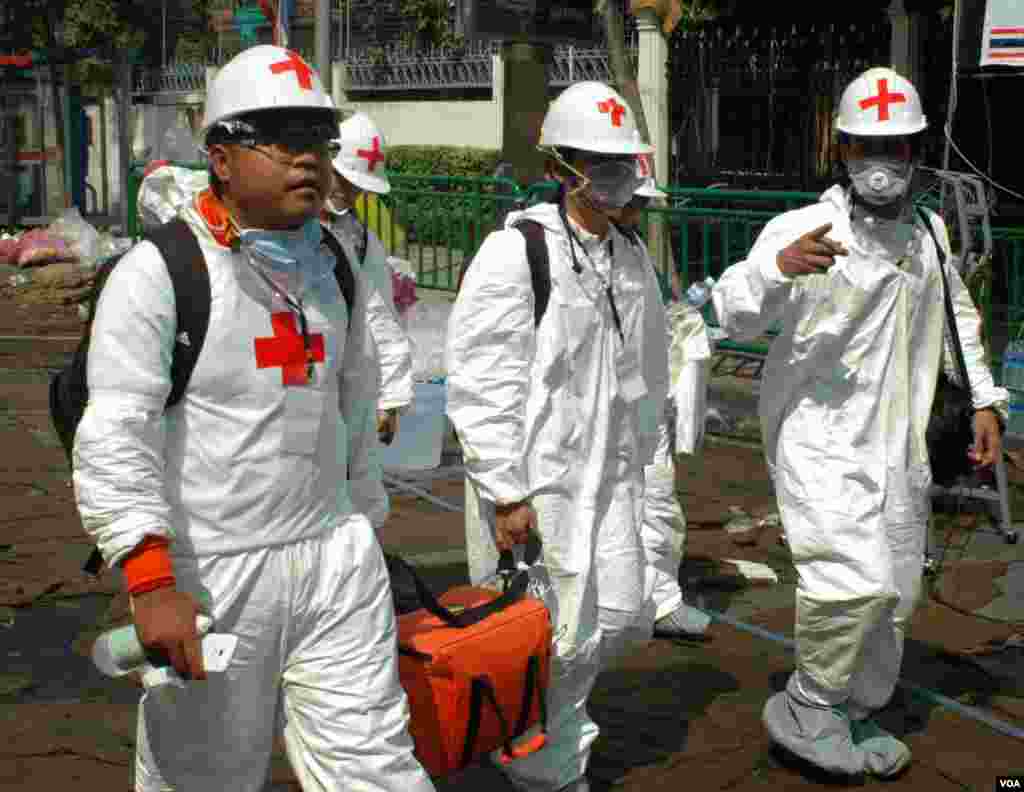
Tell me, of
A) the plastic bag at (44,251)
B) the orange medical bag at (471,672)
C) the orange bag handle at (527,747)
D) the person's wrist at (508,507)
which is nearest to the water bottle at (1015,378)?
the person's wrist at (508,507)

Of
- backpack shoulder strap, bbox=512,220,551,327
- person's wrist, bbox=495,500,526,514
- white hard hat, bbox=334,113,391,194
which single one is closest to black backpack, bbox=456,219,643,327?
backpack shoulder strap, bbox=512,220,551,327

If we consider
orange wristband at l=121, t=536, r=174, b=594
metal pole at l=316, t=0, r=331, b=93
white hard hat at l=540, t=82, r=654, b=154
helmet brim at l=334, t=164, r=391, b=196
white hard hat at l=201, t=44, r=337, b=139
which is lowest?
orange wristband at l=121, t=536, r=174, b=594

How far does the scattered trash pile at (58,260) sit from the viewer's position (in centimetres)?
1789

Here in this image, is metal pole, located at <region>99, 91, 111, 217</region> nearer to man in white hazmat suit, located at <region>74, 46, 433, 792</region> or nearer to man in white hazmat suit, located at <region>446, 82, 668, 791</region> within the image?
man in white hazmat suit, located at <region>446, 82, 668, 791</region>

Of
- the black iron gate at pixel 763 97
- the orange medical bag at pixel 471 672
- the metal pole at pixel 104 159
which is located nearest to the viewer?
the orange medical bag at pixel 471 672

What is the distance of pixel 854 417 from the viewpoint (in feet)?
16.4

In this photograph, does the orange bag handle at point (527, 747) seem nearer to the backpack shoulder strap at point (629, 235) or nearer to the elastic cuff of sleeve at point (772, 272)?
the elastic cuff of sleeve at point (772, 272)

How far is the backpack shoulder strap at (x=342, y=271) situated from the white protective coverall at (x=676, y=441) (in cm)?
289

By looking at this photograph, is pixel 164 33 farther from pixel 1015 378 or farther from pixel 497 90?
pixel 1015 378

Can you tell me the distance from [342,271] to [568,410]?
3.84 feet

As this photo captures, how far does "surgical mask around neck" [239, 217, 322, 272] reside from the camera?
3502mm

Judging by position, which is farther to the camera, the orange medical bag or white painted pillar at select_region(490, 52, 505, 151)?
white painted pillar at select_region(490, 52, 505, 151)

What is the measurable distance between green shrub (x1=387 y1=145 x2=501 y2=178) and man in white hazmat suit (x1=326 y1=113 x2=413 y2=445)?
15734 mm

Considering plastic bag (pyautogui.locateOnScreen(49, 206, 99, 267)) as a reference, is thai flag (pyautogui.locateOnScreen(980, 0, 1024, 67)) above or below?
above
